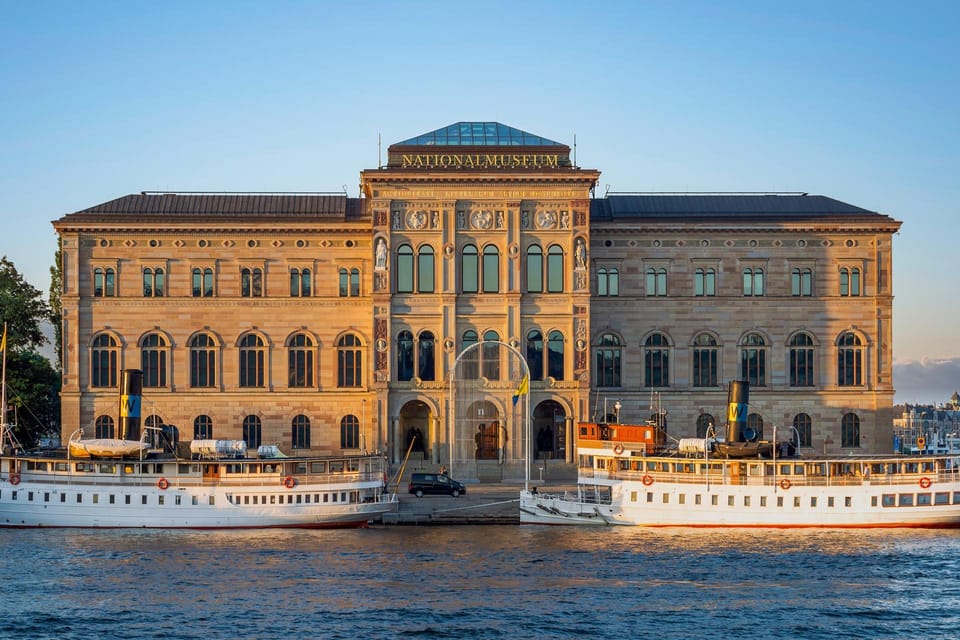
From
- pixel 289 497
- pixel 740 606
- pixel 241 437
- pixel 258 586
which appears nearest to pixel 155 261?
pixel 241 437

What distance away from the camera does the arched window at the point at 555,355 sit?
93.4 metres

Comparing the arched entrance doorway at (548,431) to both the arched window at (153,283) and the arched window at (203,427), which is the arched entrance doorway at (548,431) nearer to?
the arched window at (203,427)

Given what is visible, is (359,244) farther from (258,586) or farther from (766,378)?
(258,586)

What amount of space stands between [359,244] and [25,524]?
3045 centimetres

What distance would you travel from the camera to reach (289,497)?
76312mm

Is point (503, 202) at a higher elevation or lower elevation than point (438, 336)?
higher

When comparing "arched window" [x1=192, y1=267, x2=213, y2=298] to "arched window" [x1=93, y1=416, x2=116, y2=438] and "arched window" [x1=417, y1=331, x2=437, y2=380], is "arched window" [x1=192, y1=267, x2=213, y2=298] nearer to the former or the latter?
"arched window" [x1=93, y1=416, x2=116, y2=438]

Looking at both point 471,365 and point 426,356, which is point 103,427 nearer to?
point 426,356

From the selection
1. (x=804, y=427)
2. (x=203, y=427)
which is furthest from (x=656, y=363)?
(x=203, y=427)

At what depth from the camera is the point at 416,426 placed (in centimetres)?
9594

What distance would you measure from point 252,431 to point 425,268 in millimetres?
15855

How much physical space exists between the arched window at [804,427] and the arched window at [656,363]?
8.93 metres

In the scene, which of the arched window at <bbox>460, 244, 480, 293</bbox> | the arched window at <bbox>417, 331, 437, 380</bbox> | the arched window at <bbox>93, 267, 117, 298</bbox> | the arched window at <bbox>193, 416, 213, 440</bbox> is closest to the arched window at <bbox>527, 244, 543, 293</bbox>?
the arched window at <bbox>460, 244, 480, 293</bbox>

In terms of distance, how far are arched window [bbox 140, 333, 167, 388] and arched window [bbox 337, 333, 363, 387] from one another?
11385 millimetres
